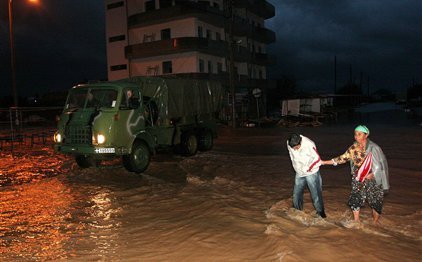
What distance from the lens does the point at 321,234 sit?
5.90 m

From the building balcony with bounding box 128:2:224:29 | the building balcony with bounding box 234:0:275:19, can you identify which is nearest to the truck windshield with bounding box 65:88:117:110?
the building balcony with bounding box 128:2:224:29

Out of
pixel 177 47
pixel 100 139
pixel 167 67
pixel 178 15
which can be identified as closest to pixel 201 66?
pixel 177 47

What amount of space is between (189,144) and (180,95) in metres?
1.86

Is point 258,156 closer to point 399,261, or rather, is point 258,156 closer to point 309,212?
point 309,212

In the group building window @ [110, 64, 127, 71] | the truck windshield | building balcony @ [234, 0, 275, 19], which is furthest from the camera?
building balcony @ [234, 0, 275, 19]

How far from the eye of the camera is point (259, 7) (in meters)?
51.4

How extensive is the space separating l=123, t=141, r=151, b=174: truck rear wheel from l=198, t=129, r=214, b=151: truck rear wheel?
13.9 ft

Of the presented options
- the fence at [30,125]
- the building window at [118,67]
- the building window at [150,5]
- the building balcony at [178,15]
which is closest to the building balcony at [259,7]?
the building balcony at [178,15]

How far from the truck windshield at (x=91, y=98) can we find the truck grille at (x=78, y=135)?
836 mm

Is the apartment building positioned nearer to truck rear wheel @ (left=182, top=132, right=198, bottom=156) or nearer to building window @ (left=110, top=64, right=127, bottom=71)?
building window @ (left=110, top=64, right=127, bottom=71)

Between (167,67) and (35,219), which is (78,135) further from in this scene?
(167,67)

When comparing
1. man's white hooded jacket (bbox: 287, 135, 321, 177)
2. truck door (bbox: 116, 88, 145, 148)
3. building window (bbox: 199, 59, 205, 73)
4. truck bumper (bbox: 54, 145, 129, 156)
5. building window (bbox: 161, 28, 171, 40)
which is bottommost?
truck bumper (bbox: 54, 145, 129, 156)

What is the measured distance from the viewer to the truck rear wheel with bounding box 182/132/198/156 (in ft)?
48.8

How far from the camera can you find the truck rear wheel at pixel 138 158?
1163cm
